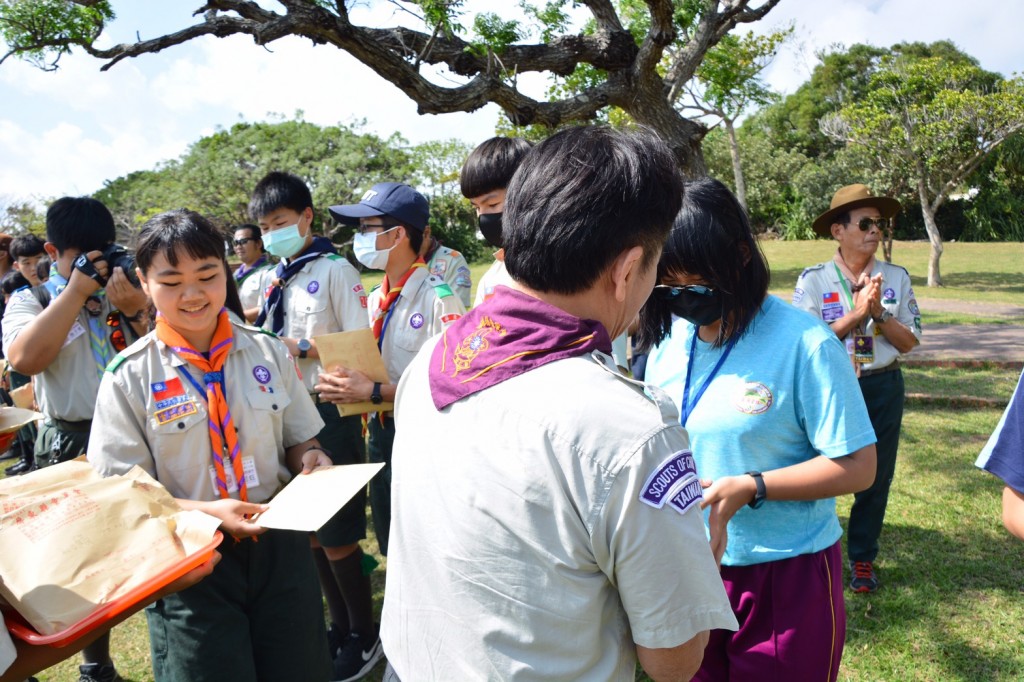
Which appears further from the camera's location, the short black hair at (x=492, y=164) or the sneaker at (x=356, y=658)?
the sneaker at (x=356, y=658)

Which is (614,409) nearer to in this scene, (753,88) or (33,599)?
(33,599)

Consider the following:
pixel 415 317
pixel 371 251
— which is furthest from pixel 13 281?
pixel 415 317

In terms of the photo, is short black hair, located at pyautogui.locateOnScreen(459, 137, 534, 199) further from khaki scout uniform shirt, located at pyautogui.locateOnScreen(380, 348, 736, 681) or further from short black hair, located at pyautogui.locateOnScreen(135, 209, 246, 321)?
khaki scout uniform shirt, located at pyautogui.locateOnScreen(380, 348, 736, 681)

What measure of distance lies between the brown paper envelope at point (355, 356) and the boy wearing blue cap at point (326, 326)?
0.50 meters

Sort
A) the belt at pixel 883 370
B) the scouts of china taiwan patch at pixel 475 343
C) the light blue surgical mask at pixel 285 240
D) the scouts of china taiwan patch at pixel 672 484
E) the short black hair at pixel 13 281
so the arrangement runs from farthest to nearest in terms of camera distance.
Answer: the short black hair at pixel 13 281 < the belt at pixel 883 370 < the light blue surgical mask at pixel 285 240 < the scouts of china taiwan patch at pixel 475 343 < the scouts of china taiwan patch at pixel 672 484

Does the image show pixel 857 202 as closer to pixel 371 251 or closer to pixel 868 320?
pixel 868 320

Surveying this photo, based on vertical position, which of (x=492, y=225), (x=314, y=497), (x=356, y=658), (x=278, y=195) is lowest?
(x=356, y=658)

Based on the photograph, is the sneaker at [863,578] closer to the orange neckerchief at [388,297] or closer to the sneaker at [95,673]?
the orange neckerchief at [388,297]

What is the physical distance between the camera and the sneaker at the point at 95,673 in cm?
324

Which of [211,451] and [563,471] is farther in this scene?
[211,451]

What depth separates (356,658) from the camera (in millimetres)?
3348

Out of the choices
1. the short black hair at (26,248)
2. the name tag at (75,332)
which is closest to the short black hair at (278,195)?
the name tag at (75,332)

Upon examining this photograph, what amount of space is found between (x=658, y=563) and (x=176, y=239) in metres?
1.84

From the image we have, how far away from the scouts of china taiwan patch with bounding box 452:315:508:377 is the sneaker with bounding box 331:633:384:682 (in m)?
2.51
